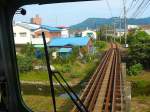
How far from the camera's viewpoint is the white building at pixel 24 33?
3098 millimetres

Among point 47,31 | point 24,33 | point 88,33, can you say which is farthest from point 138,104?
point 47,31

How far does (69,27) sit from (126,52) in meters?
0.80

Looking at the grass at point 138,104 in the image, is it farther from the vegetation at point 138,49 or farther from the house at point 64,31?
the house at point 64,31

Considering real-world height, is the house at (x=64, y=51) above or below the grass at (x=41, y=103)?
above

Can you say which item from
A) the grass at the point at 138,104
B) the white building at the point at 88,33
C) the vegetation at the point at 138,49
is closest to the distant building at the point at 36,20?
the white building at the point at 88,33

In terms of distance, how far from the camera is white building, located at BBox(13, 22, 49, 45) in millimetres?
3098

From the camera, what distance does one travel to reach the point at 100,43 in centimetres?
400

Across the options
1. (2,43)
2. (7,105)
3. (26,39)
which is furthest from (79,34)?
(7,105)

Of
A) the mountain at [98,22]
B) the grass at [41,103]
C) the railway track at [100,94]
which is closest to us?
the mountain at [98,22]

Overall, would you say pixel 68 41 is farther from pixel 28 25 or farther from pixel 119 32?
pixel 119 32

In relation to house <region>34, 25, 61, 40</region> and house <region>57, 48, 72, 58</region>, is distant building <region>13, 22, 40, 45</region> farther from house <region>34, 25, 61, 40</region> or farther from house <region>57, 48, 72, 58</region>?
house <region>57, 48, 72, 58</region>

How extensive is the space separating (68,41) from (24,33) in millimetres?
415

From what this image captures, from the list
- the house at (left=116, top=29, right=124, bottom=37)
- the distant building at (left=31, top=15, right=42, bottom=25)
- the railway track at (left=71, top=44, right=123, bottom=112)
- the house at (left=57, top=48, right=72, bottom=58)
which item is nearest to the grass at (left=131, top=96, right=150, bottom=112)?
the railway track at (left=71, top=44, right=123, bottom=112)

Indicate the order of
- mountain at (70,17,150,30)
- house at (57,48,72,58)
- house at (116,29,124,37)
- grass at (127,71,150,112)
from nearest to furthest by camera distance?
mountain at (70,17,150,30), house at (57,48,72,58), house at (116,29,124,37), grass at (127,71,150,112)
